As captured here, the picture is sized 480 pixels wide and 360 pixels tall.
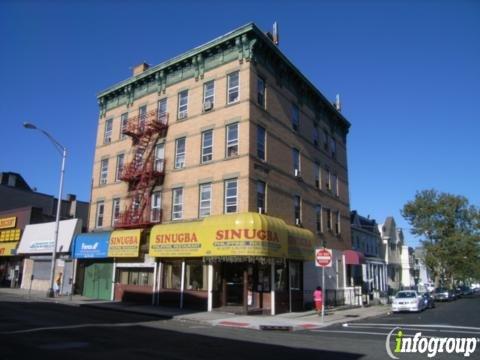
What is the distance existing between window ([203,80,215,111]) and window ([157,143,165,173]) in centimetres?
439

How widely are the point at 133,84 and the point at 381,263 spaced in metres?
30.7

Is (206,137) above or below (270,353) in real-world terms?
above

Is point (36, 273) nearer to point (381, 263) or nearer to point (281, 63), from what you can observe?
point (281, 63)

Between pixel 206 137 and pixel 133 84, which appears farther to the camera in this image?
pixel 133 84

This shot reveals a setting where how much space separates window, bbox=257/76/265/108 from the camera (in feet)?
84.4

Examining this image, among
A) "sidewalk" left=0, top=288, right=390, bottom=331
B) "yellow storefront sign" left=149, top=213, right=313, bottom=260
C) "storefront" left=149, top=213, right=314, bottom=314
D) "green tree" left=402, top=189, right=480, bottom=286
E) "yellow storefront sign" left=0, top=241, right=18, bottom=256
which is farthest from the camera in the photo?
"green tree" left=402, top=189, right=480, bottom=286

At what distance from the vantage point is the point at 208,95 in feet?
88.7

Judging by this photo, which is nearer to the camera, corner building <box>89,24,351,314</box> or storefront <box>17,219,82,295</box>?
corner building <box>89,24,351,314</box>

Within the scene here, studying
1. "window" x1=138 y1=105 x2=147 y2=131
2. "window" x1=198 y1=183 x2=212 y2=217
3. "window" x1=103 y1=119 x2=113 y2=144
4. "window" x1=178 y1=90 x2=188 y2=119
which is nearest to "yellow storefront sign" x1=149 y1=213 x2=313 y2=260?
"window" x1=198 y1=183 x2=212 y2=217

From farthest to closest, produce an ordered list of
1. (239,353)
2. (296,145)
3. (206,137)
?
(296,145), (206,137), (239,353)

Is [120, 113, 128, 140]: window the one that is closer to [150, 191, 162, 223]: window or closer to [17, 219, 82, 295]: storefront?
[150, 191, 162, 223]: window

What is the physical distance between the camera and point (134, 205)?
29.4 metres

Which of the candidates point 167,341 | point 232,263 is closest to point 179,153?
point 232,263

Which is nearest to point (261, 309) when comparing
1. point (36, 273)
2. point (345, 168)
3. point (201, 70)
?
point (201, 70)
